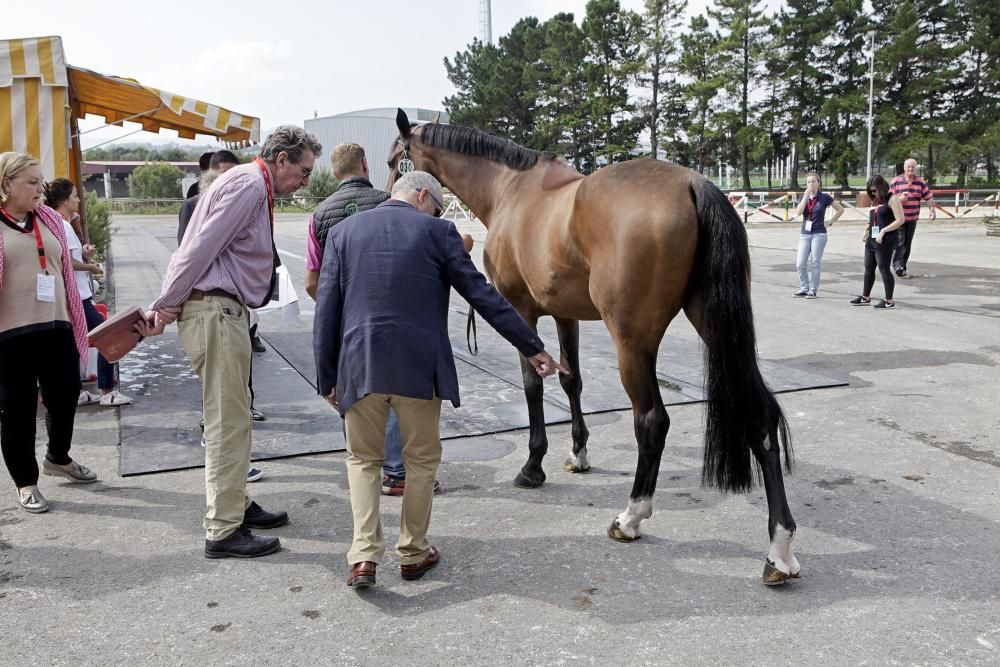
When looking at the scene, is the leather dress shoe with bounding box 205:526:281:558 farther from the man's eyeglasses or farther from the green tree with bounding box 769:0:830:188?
the green tree with bounding box 769:0:830:188

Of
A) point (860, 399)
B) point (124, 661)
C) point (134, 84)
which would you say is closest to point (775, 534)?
point (124, 661)

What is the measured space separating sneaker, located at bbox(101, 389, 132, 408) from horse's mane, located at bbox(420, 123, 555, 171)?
3201mm

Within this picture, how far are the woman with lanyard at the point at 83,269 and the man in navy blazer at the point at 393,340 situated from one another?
10.1 feet

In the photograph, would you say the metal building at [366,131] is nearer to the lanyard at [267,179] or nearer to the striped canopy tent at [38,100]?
the striped canopy tent at [38,100]

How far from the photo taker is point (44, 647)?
290 centimetres

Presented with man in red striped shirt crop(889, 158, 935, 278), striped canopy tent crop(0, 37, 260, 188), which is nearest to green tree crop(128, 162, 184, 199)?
man in red striped shirt crop(889, 158, 935, 278)

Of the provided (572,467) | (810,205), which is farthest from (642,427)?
(810,205)

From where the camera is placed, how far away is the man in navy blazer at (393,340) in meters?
3.21

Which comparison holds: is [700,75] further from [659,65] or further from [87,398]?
[87,398]

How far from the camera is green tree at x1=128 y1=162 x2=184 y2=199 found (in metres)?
62.1

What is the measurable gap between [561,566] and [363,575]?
0.85 meters

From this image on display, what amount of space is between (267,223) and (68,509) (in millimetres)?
1963

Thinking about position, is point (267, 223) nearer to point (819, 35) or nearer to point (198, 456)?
point (198, 456)

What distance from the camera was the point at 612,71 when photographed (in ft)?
179
